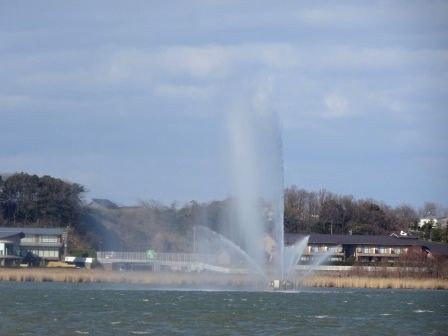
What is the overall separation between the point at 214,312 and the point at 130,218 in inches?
3480

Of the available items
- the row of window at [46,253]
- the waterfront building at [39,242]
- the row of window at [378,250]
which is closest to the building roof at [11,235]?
the waterfront building at [39,242]

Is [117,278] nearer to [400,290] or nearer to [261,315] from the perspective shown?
[400,290]

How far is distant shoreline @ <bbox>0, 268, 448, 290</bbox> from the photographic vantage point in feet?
269

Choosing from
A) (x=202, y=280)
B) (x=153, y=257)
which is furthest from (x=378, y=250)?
(x=202, y=280)

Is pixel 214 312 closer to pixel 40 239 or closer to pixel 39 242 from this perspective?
pixel 40 239

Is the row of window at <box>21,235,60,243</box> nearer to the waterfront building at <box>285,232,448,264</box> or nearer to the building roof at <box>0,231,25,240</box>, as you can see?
the building roof at <box>0,231,25,240</box>

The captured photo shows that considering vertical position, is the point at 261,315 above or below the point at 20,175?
below

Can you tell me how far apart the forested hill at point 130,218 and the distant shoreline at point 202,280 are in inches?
1024

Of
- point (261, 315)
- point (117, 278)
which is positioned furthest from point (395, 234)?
point (261, 315)

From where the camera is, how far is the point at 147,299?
201 feet

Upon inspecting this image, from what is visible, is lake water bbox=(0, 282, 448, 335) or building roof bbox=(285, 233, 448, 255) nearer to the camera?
lake water bbox=(0, 282, 448, 335)

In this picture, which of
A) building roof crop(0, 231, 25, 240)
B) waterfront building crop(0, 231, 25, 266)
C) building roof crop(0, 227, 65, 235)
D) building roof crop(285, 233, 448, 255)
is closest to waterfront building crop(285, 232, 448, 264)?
building roof crop(285, 233, 448, 255)

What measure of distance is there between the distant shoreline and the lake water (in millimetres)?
8704

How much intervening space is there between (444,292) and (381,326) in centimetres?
3752
